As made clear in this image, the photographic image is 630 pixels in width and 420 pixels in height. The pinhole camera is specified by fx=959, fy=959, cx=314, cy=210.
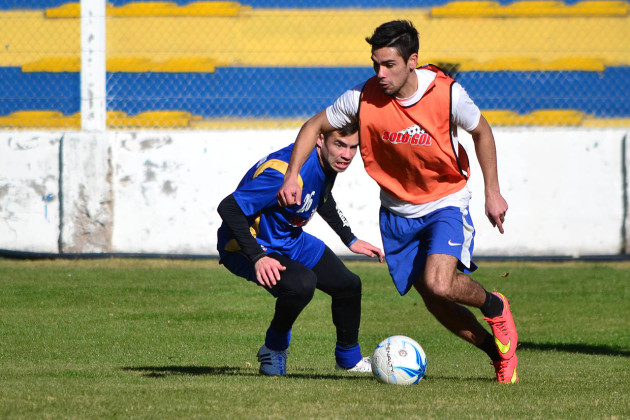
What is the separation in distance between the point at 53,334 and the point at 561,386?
4229 millimetres

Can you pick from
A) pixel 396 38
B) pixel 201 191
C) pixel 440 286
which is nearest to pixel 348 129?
pixel 396 38

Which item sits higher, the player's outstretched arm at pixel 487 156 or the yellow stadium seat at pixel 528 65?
the yellow stadium seat at pixel 528 65

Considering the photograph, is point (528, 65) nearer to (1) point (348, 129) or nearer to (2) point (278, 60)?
(2) point (278, 60)

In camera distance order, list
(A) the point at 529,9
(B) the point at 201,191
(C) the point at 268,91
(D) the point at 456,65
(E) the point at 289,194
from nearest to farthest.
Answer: (E) the point at 289,194, (B) the point at 201,191, (C) the point at 268,91, (D) the point at 456,65, (A) the point at 529,9

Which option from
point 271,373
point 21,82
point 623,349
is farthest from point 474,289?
point 21,82

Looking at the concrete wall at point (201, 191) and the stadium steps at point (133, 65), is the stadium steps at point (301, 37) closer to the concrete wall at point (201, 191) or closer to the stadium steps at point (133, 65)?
the stadium steps at point (133, 65)

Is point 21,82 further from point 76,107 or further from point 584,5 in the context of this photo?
point 584,5

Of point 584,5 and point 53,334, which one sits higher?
point 584,5

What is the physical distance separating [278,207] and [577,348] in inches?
128

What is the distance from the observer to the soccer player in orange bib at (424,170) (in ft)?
17.6

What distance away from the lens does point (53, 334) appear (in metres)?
7.67

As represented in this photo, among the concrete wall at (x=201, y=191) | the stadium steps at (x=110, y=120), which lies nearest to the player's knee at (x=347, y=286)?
the concrete wall at (x=201, y=191)

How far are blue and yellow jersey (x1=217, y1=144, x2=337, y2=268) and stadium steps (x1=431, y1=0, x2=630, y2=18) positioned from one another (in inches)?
351

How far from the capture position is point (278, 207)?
19.2 feet
